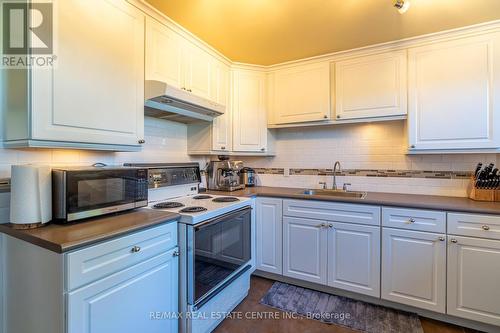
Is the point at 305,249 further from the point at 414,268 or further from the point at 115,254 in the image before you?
the point at 115,254

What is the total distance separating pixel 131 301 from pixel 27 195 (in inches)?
29.4

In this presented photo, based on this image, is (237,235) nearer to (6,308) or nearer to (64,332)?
(64,332)


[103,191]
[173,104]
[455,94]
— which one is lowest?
[103,191]

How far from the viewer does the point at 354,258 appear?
82.6 inches

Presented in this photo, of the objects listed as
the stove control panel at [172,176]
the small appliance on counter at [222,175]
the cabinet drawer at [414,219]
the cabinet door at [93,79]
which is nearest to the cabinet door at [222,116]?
the small appliance on counter at [222,175]

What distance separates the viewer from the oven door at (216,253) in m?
1.55

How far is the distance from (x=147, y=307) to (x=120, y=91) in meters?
1.32

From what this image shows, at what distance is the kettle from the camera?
2947mm

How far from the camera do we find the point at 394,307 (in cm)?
202

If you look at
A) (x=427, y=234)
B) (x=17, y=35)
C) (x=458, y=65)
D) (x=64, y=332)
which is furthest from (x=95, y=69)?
(x=458, y=65)

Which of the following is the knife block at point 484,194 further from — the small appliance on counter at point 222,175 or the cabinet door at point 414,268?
the small appliance on counter at point 222,175

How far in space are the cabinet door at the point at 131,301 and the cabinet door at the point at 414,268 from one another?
166cm

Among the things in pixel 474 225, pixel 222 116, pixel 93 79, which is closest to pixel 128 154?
pixel 93 79

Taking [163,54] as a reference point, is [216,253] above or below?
below
